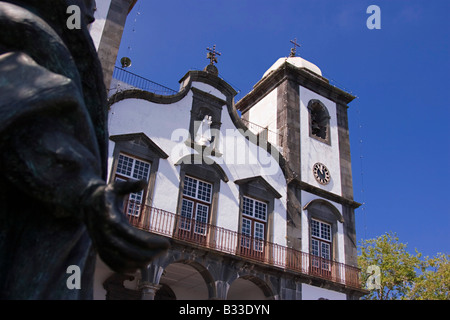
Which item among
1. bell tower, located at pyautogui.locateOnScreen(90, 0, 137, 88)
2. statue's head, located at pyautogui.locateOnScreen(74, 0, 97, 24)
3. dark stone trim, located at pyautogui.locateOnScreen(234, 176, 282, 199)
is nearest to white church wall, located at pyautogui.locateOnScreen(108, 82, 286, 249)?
dark stone trim, located at pyautogui.locateOnScreen(234, 176, 282, 199)

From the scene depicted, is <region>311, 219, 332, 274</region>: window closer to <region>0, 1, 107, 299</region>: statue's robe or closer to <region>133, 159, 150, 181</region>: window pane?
<region>133, 159, 150, 181</region>: window pane

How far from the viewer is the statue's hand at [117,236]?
131cm

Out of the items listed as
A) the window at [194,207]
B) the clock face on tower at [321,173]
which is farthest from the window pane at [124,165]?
the clock face on tower at [321,173]

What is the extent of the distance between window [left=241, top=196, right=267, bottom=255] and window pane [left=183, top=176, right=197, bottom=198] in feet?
6.25

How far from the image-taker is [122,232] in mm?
1319

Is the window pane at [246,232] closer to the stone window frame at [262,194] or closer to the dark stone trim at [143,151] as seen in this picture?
the stone window frame at [262,194]

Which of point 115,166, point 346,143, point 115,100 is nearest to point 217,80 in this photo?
point 115,100

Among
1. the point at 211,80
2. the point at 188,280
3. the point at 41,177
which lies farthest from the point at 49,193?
the point at 211,80

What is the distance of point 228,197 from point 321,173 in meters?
4.50

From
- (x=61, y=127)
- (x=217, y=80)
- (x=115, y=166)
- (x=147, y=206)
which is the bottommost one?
(x=61, y=127)

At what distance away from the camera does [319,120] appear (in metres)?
19.5

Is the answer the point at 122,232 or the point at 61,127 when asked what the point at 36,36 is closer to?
the point at 61,127
